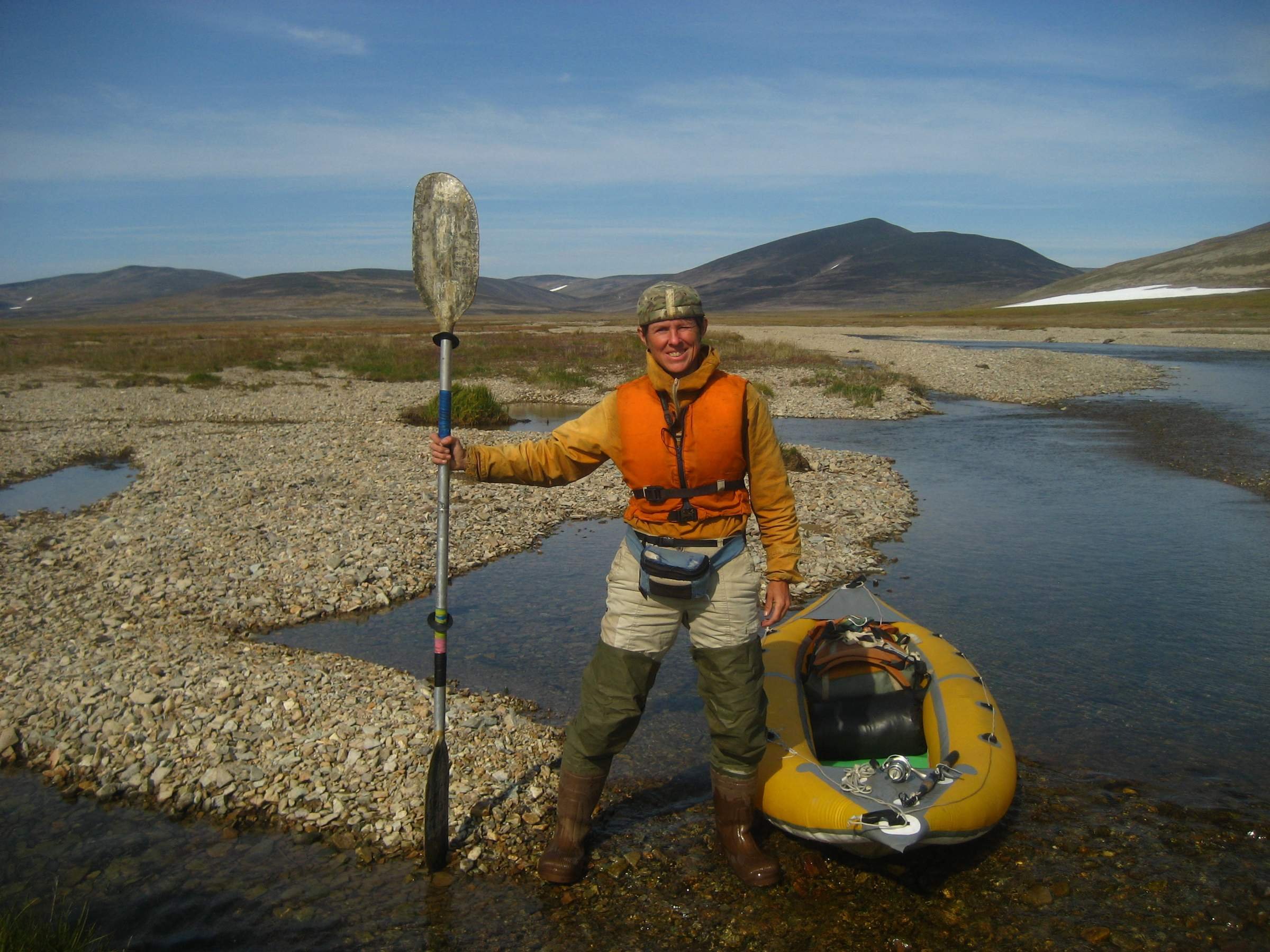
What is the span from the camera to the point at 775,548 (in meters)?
4.76

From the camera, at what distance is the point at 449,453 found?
4.62m

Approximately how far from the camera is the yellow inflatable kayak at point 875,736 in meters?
4.55

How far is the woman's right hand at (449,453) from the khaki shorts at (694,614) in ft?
3.20

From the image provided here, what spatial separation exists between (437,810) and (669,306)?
118 inches

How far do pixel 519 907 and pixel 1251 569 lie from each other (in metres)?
10.4

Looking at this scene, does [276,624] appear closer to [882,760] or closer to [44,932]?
[44,932]

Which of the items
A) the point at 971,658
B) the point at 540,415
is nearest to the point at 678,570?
the point at 971,658

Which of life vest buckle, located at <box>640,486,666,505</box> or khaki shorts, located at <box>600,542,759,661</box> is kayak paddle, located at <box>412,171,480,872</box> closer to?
khaki shorts, located at <box>600,542,759,661</box>

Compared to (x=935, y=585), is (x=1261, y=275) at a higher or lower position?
higher

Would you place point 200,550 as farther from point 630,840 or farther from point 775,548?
point 775,548

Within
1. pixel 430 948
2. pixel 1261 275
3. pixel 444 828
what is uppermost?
pixel 1261 275

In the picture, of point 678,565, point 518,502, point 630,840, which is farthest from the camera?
point 518,502

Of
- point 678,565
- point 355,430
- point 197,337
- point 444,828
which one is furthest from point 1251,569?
point 197,337

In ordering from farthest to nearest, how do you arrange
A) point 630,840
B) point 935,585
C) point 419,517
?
1. point 419,517
2. point 935,585
3. point 630,840
